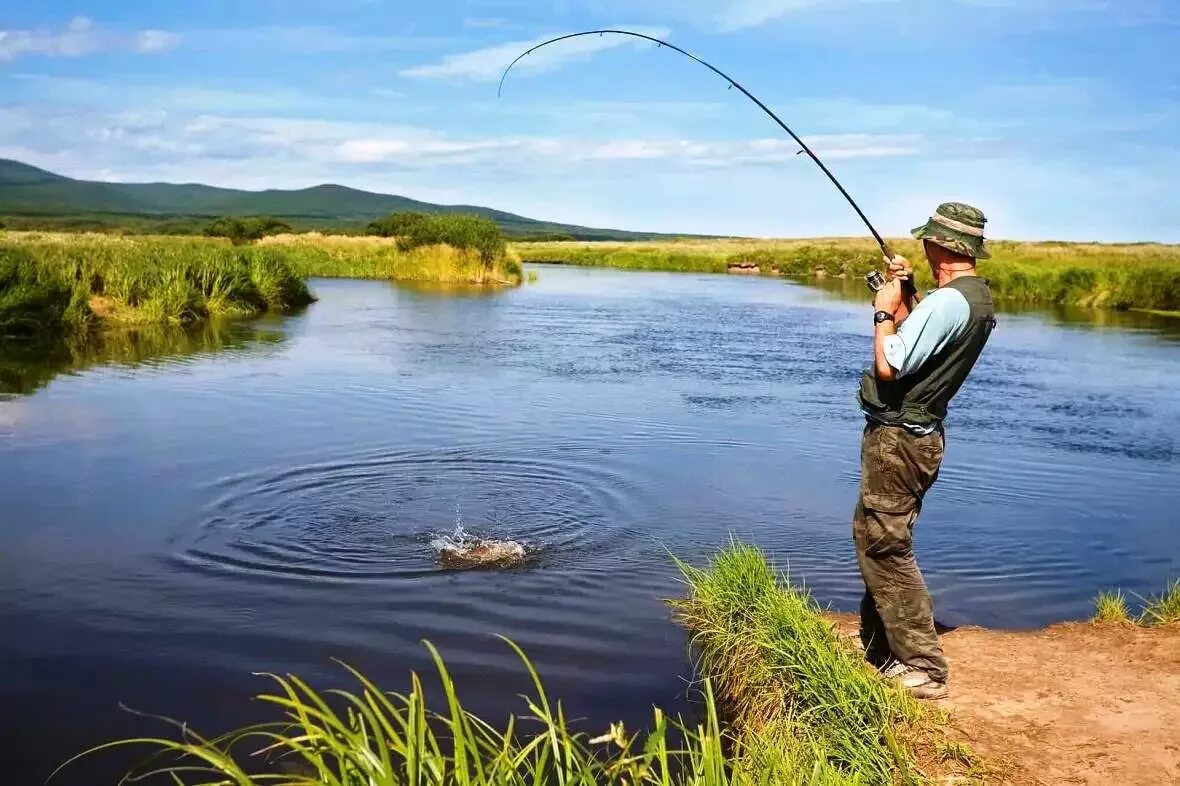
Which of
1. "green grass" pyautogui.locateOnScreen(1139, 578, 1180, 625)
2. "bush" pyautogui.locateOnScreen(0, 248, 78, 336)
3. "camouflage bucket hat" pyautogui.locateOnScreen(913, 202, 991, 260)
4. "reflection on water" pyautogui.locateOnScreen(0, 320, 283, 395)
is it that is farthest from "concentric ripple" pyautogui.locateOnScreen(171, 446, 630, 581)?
"bush" pyautogui.locateOnScreen(0, 248, 78, 336)

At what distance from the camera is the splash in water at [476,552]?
664 cm

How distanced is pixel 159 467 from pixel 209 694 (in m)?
4.50

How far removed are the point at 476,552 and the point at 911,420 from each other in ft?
10.8

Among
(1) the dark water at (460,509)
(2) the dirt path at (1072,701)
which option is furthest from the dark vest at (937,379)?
(1) the dark water at (460,509)

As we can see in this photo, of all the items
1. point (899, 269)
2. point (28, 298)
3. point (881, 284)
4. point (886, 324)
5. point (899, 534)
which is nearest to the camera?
point (886, 324)

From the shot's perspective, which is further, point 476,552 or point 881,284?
point 476,552

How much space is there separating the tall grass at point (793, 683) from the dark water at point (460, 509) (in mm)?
254

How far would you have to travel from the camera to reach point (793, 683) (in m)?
4.34

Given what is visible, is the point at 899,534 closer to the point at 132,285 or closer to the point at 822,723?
the point at 822,723

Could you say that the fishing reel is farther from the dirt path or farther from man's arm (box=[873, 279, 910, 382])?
the dirt path

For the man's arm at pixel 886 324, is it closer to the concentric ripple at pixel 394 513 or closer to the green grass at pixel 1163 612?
the green grass at pixel 1163 612

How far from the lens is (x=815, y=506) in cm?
833

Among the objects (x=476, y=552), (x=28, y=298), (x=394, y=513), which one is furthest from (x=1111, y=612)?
(x=28, y=298)

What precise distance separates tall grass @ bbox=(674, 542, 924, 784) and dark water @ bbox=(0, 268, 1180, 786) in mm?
254
